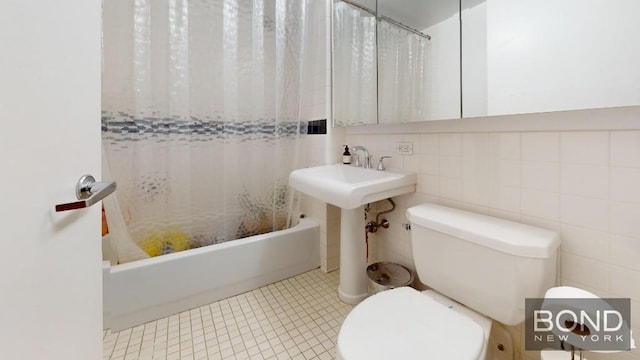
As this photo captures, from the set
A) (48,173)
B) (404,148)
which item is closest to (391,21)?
(404,148)

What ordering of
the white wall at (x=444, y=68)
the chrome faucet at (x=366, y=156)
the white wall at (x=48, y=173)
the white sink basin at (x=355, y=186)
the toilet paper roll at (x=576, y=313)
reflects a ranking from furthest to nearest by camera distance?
the chrome faucet at (x=366, y=156)
the white wall at (x=444, y=68)
the white sink basin at (x=355, y=186)
the toilet paper roll at (x=576, y=313)
the white wall at (x=48, y=173)

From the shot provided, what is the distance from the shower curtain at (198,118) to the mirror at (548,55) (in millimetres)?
1044

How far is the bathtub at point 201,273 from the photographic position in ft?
4.07

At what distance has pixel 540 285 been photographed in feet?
2.52

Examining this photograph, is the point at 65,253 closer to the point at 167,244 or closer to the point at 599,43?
the point at 167,244

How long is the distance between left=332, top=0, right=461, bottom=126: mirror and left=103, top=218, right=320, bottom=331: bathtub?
34.6 inches

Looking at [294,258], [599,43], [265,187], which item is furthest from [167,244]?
[599,43]

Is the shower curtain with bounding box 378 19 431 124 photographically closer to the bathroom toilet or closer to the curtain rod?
the curtain rod

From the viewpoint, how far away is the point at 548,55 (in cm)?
107

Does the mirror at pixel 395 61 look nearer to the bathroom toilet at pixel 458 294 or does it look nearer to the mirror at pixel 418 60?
the mirror at pixel 418 60

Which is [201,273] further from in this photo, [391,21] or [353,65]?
[391,21]

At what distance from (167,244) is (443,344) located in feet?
4.64

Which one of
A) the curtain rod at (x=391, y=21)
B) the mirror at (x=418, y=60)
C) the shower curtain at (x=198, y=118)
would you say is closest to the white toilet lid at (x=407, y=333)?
the mirror at (x=418, y=60)

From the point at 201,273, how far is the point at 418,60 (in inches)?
66.0
